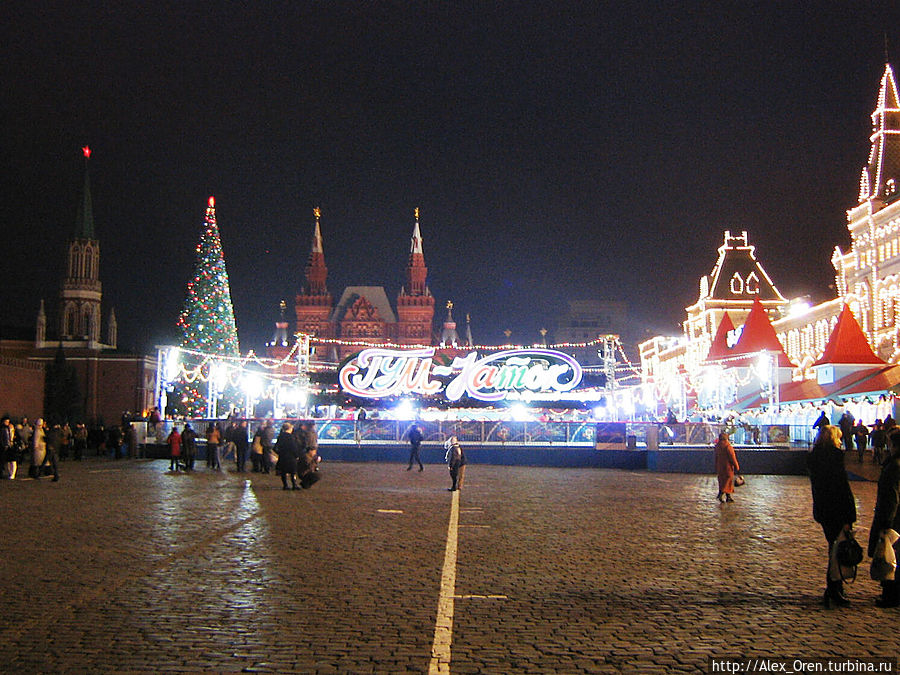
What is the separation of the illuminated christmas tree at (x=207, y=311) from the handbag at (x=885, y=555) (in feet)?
181

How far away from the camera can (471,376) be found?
3850cm

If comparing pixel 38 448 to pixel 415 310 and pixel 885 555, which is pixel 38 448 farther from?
pixel 415 310

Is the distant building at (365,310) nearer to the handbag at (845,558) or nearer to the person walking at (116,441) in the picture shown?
the person walking at (116,441)

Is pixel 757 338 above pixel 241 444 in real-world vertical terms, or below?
above

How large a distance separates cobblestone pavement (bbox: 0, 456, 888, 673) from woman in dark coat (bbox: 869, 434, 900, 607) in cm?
18

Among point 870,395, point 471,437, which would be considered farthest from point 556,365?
point 870,395

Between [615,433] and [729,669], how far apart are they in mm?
26584

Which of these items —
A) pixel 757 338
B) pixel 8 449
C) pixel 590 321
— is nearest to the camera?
pixel 8 449

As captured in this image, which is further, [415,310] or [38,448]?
[415,310]

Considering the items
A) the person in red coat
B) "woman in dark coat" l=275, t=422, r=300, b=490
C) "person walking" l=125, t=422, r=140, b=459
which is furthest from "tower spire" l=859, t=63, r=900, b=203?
"woman in dark coat" l=275, t=422, r=300, b=490

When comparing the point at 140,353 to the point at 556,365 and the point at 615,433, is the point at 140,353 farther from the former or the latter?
the point at 615,433

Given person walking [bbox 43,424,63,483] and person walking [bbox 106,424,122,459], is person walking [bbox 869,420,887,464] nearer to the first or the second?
person walking [bbox 43,424,63,483]

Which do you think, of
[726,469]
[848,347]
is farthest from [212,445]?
[848,347]

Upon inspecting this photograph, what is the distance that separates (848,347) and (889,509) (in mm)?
38024
